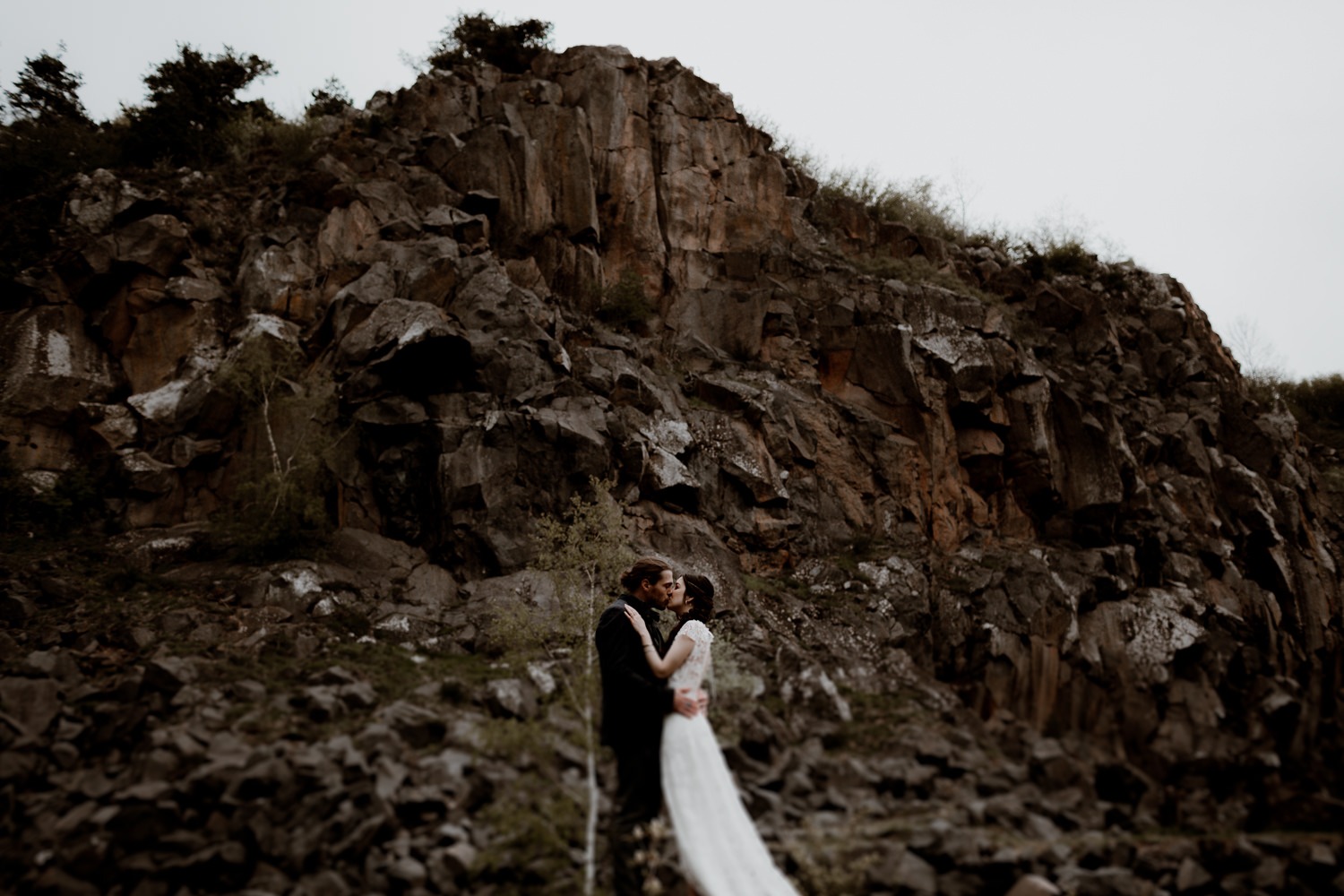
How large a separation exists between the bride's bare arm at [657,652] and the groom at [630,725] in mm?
73

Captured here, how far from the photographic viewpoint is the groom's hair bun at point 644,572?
757 centimetres

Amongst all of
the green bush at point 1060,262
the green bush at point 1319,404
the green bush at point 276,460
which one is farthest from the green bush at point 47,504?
the green bush at point 1319,404

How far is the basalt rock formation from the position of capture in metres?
7.34

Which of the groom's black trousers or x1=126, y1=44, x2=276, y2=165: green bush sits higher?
x1=126, y1=44, x2=276, y2=165: green bush

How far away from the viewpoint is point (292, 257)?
57.6 feet

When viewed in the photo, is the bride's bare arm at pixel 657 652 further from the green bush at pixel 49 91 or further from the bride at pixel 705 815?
the green bush at pixel 49 91

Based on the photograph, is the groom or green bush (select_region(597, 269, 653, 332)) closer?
the groom

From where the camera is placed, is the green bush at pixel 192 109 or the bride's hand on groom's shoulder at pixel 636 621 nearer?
the bride's hand on groom's shoulder at pixel 636 621

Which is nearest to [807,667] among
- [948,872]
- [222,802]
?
[948,872]

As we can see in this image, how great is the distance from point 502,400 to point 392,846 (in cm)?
950

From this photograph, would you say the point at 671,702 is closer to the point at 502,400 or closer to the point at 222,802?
the point at 222,802

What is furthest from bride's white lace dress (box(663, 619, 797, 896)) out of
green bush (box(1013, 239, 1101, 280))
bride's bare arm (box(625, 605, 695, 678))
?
green bush (box(1013, 239, 1101, 280))

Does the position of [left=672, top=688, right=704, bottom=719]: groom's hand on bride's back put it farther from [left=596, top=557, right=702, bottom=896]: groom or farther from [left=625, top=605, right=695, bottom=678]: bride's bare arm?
[left=625, top=605, right=695, bottom=678]: bride's bare arm

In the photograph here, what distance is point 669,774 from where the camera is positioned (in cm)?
629
